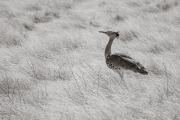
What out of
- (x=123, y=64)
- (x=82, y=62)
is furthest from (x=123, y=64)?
(x=82, y=62)

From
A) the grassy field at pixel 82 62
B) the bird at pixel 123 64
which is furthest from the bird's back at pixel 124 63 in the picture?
the grassy field at pixel 82 62

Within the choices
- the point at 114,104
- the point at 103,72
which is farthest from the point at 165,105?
the point at 103,72

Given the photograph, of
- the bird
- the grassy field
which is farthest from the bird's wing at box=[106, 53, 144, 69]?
the grassy field

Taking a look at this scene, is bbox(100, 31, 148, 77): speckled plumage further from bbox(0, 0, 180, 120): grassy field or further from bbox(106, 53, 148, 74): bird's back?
bbox(0, 0, 180, 120): grassy field

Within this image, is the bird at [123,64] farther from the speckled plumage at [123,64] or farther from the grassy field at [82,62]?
the grassy field at [82,62]

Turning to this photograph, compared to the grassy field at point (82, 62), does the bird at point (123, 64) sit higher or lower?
higher
